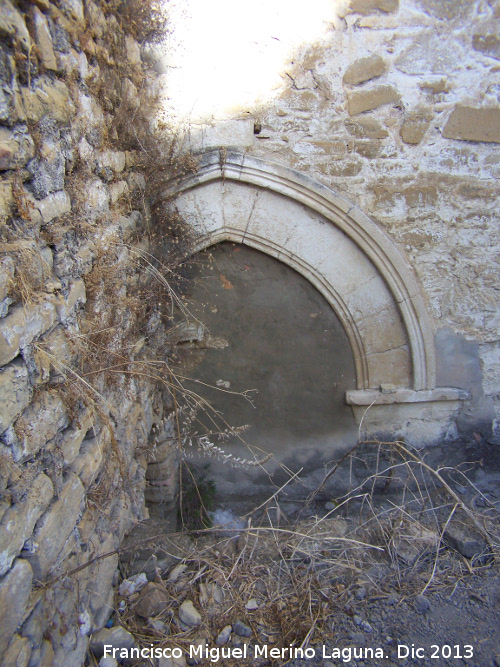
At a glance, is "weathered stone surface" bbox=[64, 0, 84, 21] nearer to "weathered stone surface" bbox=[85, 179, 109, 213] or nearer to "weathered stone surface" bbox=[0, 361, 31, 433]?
"weathered stone surface" bbox=[85, 179, 109, 213]

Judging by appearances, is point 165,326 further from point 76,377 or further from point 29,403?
point 29,403

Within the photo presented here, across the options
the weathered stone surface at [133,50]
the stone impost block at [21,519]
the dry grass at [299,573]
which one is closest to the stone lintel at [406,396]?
the dry grass at [299,573]

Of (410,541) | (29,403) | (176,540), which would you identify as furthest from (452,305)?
(29,403)

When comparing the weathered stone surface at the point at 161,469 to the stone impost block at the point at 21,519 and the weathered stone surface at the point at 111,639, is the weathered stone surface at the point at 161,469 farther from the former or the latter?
the stone impost block at the point at 21,519

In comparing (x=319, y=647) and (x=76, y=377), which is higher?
(x=76, y=377)

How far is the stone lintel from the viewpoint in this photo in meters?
2.87

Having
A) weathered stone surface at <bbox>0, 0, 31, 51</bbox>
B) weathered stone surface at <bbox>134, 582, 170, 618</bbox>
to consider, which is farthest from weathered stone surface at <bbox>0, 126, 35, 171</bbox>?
weathered stone surface at <bbox>134, 582, 170, 618</bbox>

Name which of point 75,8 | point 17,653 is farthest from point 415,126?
point 17,653

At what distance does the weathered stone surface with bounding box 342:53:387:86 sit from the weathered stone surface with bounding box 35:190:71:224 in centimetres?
183

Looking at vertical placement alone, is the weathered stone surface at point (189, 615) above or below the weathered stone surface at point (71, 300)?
below

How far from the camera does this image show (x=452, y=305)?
2820 mm

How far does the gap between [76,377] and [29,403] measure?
261 mm

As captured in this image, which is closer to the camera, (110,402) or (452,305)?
(110,402)

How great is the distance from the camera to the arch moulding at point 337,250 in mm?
2635
